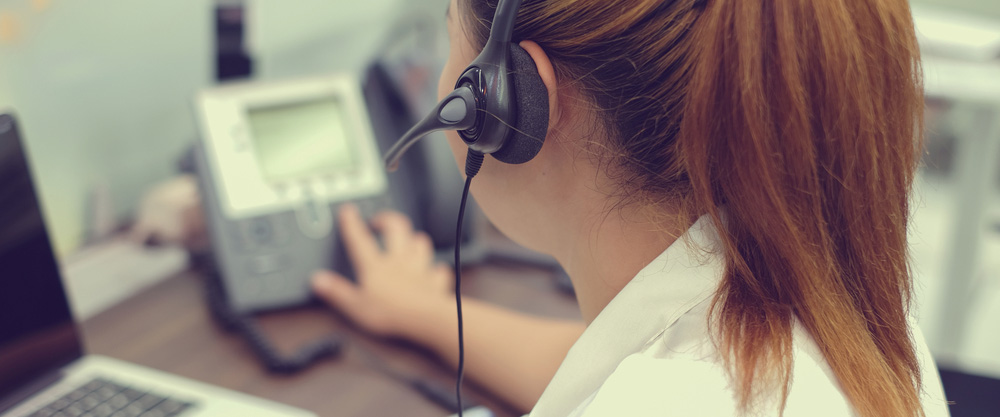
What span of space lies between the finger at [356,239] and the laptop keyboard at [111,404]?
11.5 inches

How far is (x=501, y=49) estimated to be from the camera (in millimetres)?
414

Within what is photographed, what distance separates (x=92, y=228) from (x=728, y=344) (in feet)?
3.02

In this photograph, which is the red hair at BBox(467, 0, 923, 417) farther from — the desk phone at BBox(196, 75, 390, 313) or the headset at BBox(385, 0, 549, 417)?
the desk phone at BBox(196, 75, 390, 313)

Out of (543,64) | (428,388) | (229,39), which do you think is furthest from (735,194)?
(229,39)

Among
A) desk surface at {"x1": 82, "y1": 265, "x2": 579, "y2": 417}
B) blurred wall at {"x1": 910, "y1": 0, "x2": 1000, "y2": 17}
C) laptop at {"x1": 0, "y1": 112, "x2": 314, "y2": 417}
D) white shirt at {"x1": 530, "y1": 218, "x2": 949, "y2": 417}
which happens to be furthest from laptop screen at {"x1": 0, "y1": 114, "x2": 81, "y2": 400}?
blurred wall at {"x1": 910, "y1": 0, "x2": 1000, "y2": 17}

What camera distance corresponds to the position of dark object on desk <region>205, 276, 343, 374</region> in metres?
0.71

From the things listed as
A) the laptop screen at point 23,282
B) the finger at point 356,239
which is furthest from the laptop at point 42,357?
the finger at point 356,239

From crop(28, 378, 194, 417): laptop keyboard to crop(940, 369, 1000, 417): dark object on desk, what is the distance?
83cm

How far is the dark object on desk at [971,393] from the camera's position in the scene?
31.5 inches

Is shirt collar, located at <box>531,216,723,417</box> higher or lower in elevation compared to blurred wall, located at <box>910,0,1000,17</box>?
lower

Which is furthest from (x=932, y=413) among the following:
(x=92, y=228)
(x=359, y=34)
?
(x=359, y=34)

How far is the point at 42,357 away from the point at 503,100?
51 cm

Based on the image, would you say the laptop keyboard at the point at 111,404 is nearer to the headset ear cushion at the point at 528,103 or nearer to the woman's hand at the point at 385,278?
the woman's hand at the point at 385,278

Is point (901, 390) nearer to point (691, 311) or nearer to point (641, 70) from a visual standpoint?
point (691, 311)
